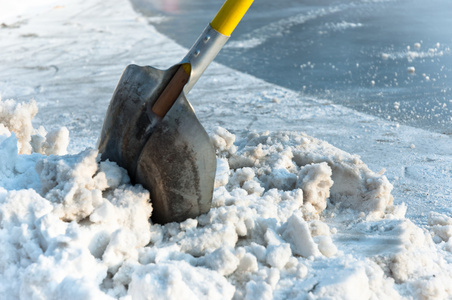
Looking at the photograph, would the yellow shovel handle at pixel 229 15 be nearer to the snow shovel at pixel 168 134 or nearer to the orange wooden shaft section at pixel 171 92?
the snow shovel at pixel 168 134

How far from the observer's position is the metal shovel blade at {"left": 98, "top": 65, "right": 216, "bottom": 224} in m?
1.81

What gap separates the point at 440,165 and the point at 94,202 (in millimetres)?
2094

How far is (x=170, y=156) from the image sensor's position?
181 centimetres

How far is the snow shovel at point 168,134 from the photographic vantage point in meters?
1.81

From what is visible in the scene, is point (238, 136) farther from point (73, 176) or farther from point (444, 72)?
point (444, 72)

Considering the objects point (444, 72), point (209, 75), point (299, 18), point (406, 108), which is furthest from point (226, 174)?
point (299, 18)

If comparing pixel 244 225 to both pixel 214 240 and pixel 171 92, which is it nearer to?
pixel 214 240

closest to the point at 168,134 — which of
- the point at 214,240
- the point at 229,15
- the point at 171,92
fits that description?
the point at 171,92

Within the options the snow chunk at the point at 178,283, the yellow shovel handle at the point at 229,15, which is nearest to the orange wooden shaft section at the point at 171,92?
the yellow shovel handle at the point at 229,15

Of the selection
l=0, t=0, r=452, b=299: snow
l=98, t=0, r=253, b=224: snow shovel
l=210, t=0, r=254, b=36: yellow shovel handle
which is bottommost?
l=0, t=0, r=452, b=299: snow

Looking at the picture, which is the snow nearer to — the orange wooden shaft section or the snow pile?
the snow pile

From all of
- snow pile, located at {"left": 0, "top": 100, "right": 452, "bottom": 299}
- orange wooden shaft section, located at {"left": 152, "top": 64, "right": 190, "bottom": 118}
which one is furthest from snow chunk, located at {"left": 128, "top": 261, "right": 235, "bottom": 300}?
orange wooden shaft section, located at {"left": 152, "top": 64, "right": 190, "bottom": 118}

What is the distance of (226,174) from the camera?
2152mm

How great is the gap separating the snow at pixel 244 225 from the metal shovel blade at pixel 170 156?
0.06 metres
